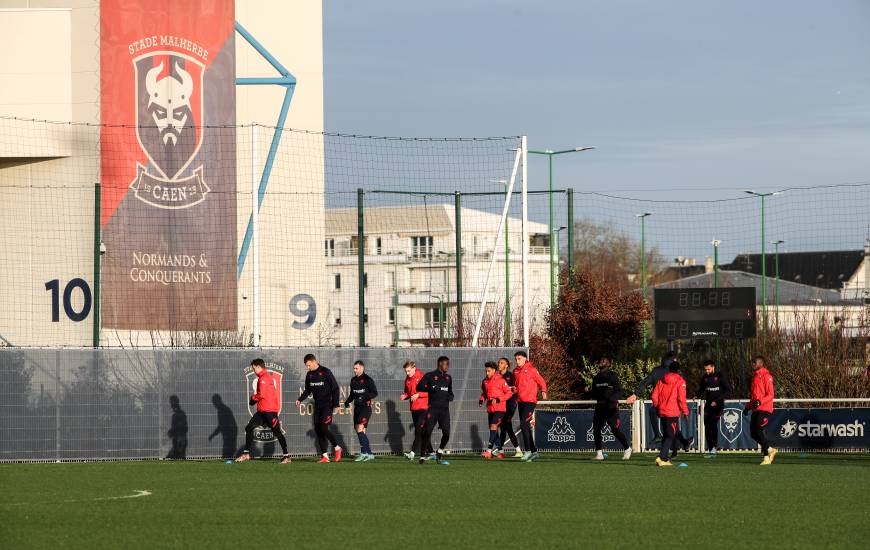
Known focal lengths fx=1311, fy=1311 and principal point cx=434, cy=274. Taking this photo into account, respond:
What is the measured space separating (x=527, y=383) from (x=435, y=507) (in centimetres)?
996

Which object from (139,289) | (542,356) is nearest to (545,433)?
(542,356)

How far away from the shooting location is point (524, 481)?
17109 millimetres

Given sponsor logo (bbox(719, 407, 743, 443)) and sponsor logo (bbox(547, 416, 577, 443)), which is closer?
sponsor logo (bbox(719, 407, 743, 443))

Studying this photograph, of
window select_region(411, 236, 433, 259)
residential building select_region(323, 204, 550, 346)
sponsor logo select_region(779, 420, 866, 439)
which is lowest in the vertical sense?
sponsor logo select_region(779, 420, 866, 439)

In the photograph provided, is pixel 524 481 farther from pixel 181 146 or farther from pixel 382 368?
pixel 181 146

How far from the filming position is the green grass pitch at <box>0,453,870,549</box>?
10.7m

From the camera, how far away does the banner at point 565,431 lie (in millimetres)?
27453

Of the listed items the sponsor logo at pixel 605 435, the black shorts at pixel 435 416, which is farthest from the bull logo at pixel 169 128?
the black shorts at pixel 435 416

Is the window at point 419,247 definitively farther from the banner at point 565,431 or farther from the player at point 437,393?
the player at point 437,393

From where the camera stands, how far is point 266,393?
22.3m

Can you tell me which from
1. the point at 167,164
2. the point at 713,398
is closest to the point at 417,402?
the point at 713,398

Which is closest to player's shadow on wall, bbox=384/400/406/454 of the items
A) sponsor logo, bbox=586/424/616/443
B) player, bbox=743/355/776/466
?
sponsor logo, bbox=586/424/616/443

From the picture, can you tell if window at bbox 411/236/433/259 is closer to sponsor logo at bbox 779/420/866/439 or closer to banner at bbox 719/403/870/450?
banner at bbox 719/403/870/450

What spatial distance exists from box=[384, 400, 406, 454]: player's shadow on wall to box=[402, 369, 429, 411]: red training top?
1829mm
